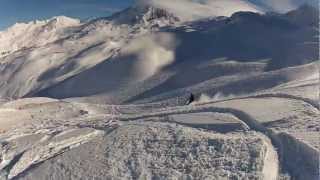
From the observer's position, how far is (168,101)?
39.1 meters

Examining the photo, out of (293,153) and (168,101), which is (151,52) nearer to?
(168,101)

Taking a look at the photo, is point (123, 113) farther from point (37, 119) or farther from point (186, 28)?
point (186, 28)

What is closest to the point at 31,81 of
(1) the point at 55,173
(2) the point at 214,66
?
(2) the point at 214,66

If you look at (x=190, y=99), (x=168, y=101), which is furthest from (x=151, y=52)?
(x=190, y=99)

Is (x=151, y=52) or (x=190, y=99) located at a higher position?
(x=151, y=52)

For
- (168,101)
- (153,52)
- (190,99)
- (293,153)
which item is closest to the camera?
(293,153)

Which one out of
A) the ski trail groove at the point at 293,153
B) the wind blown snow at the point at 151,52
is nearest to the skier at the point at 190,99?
the ski trail groove at the point at 293,153

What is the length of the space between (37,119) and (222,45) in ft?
86.3

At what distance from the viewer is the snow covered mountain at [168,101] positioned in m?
23.6

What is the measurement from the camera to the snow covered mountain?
77.3ft

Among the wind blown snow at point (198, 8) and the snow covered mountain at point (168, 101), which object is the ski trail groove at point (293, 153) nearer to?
the snow covered mountain at point (168, 101)

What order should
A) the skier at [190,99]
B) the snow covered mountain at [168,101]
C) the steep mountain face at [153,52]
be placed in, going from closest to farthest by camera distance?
the snow covered mountain at [168,101] < the skier at [190,99] < the steep mountain face at [153,52]

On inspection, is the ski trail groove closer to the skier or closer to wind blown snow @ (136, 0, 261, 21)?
the skier

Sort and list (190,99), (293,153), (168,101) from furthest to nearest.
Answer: (168,101) → (190,99) → (293,153)
